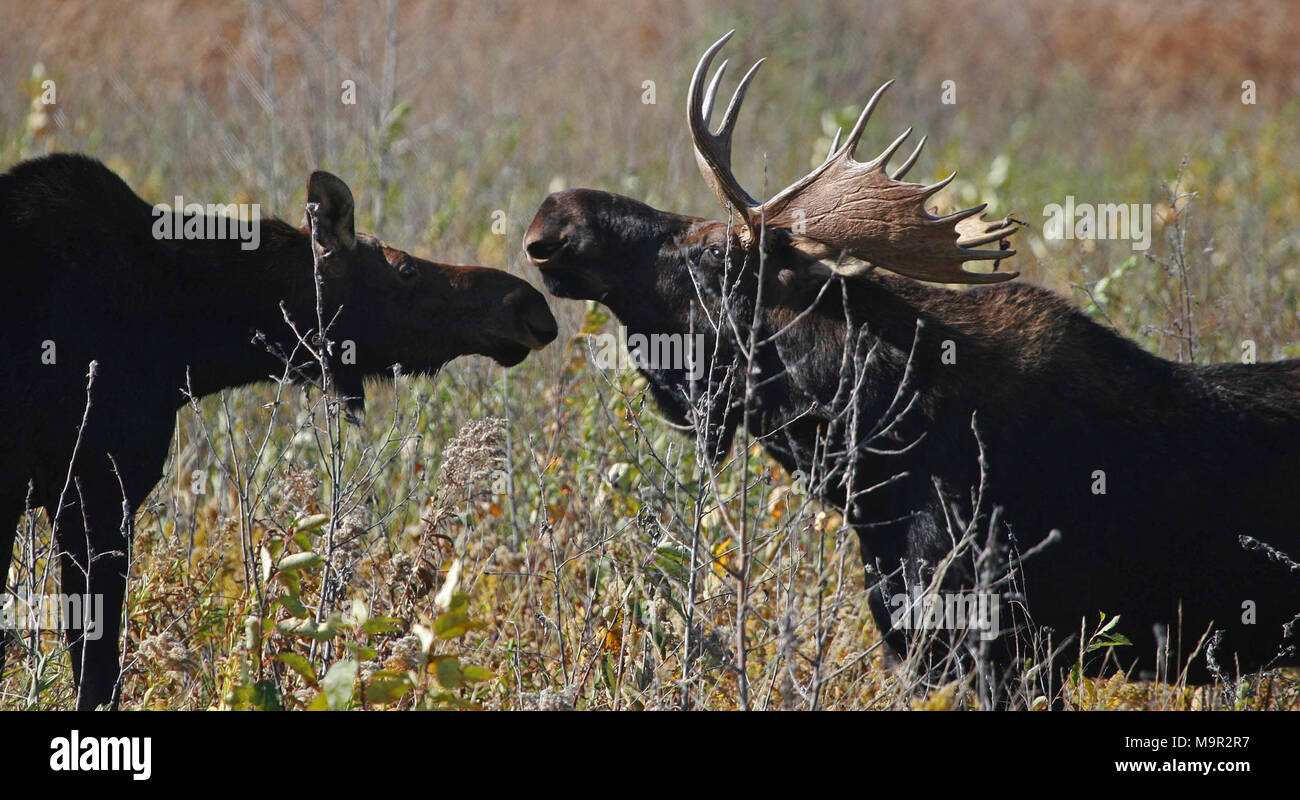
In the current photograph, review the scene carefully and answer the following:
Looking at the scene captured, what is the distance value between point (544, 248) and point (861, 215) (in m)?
1.16

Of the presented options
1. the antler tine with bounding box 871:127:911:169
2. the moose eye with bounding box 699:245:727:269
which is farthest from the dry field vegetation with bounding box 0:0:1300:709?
the antler tine with bounding box 871:127:911:169

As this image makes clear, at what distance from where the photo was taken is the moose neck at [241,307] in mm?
4879

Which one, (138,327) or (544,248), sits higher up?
(544,248)

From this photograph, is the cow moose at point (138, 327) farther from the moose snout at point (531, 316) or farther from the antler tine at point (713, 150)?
the antler tine at point (713, 150)

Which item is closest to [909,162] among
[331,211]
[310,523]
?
[331,211]

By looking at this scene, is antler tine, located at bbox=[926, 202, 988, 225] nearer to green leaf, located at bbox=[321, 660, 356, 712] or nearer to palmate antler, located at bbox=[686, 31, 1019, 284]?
palmate antler, located at bbox=[686, 31, 1019, 284]

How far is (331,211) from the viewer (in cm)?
509

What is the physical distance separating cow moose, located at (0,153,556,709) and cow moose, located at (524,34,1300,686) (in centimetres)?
54

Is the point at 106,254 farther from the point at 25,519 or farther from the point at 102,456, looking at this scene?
the point at 25,519

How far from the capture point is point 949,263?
4.89 metres

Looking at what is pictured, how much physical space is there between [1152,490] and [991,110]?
14.4m

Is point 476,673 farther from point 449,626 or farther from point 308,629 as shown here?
point 308,629

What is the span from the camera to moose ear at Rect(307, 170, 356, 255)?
4992mm
